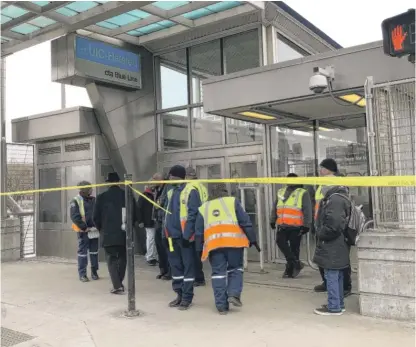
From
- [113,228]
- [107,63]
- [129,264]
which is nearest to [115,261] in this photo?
[113,228]

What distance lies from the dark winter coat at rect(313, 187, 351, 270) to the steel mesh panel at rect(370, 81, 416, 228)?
1.37 feet

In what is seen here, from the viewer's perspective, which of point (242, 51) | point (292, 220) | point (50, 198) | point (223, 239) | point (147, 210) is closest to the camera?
point (223, 239)

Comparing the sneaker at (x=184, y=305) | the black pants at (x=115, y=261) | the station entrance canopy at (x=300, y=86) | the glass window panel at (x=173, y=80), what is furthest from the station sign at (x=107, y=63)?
the sneaker at (x=184, y=305)

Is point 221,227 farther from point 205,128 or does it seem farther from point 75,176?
point 75,176

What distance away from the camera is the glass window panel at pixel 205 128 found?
961 cm

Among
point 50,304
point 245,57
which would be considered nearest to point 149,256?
point 50,304

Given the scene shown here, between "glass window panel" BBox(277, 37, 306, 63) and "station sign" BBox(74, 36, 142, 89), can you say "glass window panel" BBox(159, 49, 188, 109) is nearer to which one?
"station sign" BBox(74, 36, 142, 89)

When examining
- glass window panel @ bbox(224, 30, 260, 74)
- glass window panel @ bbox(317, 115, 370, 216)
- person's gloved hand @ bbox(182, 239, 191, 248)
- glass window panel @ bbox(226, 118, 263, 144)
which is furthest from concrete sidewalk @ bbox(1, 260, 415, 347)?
glass window panel @ bbox(224, 30, 260, 74)

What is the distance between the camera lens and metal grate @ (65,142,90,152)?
10.0 meters

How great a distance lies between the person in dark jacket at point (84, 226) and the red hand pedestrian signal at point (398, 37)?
17.5ft

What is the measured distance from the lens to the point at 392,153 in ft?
16.8

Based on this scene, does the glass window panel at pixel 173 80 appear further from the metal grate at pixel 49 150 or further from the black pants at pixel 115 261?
the black pants at pixel 115 261

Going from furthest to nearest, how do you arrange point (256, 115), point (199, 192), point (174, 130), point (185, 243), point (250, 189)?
point (174, 130) → point (250, 189) → point (256, 115) → point (199, 192) → point (185, 243)

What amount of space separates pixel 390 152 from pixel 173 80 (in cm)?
640
